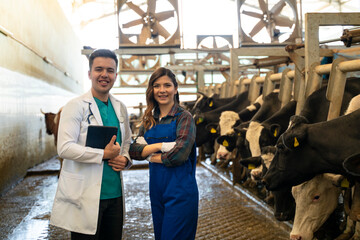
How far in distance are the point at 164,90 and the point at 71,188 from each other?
30.3 inches

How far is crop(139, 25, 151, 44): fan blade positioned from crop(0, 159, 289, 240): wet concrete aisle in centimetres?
322

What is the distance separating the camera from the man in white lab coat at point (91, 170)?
184 centimetres

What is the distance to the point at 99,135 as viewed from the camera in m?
1.86

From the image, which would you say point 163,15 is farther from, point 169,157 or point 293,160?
point 169,157

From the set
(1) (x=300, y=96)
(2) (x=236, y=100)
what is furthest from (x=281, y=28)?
(1) (x=300, y=96)

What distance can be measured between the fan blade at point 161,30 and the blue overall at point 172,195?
18.5ft

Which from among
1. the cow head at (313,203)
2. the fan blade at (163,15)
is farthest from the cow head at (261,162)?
the fan blade at (163,15)

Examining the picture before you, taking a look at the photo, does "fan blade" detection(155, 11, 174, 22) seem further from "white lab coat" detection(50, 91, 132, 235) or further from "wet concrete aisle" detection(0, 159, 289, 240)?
"white lab coat" detection(50, 91, 132, 235)

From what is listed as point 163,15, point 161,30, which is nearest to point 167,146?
point 161,30

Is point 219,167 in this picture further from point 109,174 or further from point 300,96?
point 109,174

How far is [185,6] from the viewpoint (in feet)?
61.6

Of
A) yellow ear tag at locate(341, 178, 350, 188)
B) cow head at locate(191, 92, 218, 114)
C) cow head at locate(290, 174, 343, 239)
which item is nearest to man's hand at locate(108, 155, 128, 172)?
cow head at locate(290, 174, 343, 239)

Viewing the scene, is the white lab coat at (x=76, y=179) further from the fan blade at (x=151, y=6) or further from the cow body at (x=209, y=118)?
the fan blade at (x=151, y=6)

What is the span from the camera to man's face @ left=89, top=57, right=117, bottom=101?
1.97 meters
